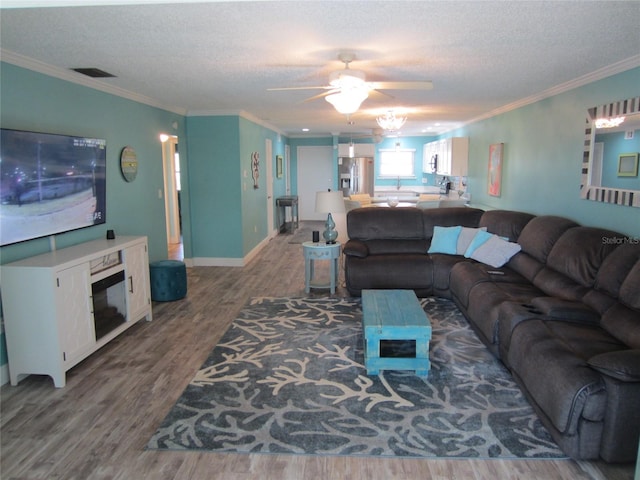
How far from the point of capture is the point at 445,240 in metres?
5.48

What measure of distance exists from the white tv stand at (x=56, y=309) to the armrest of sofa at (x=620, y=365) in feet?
11.0

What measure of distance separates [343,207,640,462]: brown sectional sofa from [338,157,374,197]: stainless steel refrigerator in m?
5.67

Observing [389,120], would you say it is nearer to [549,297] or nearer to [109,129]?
[109,129]

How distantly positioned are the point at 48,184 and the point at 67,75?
103 cm

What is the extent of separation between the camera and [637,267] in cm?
294

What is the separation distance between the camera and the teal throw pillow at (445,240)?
5418 millimetres

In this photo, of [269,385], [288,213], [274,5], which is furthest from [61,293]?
[288,213]

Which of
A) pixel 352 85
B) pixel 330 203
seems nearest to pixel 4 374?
pixel 352 85

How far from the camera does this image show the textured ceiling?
2338 millimetres

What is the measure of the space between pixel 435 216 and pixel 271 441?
4036 millimetres

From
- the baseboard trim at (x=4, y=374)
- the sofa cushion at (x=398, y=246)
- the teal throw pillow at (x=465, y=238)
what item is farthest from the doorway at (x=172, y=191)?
the teal throw pillow at (x=465, y=238)

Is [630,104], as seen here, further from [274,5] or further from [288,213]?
[288,213]

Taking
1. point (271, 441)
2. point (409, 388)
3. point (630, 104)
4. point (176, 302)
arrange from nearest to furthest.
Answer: point (271, 441)
point (409, 388)
point (630, 104)
point (176, 302)

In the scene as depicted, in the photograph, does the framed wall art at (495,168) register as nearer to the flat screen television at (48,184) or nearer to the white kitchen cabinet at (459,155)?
the white kitchen cabinet at (459,155)
